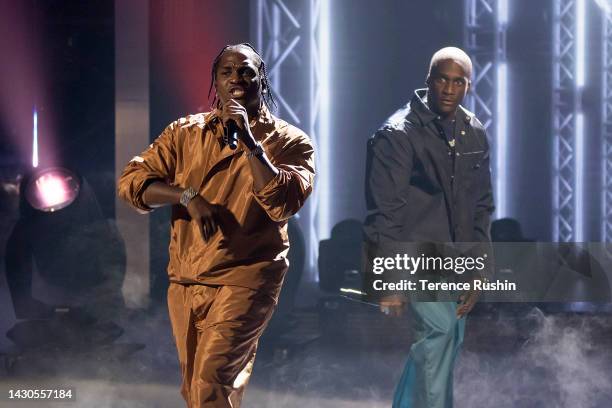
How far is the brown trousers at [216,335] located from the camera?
2.92 m

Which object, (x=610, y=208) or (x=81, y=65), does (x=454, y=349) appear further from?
(x=81, y=65)

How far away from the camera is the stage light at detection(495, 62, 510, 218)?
4434 mm

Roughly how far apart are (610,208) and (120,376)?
246cm

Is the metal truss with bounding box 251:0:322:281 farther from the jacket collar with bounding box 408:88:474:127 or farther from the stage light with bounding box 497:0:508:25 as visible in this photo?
the stage light with bounding box 497:0:508:25

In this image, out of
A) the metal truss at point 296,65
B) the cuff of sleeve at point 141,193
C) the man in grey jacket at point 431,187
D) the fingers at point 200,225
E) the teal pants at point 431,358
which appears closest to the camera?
the fingers at point 200,225

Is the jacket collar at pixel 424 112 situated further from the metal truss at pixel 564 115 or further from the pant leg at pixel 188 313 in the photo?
the pant leg at pixel 188 313

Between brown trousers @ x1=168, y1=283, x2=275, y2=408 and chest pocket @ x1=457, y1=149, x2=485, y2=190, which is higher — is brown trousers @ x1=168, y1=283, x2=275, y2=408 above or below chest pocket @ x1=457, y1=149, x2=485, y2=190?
below

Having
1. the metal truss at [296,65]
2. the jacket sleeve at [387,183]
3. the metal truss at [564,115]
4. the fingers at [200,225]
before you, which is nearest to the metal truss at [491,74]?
the metal truss at [564,115]

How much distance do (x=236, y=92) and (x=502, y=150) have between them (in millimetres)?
1816

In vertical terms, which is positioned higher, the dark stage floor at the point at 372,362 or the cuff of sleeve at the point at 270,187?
the cuff of sleeve at the point at 270,187

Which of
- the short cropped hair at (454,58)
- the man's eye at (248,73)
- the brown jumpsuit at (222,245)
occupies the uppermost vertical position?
the short cropped hair at (454,58)

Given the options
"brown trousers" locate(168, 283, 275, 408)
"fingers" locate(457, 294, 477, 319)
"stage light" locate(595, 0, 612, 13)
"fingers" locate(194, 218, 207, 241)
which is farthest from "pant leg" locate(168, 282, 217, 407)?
"stage light" locate(595, 0, 612, 13)

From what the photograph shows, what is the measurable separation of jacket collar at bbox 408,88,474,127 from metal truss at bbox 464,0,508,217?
0.23 ft

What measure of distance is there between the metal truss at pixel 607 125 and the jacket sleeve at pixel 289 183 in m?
1.94
